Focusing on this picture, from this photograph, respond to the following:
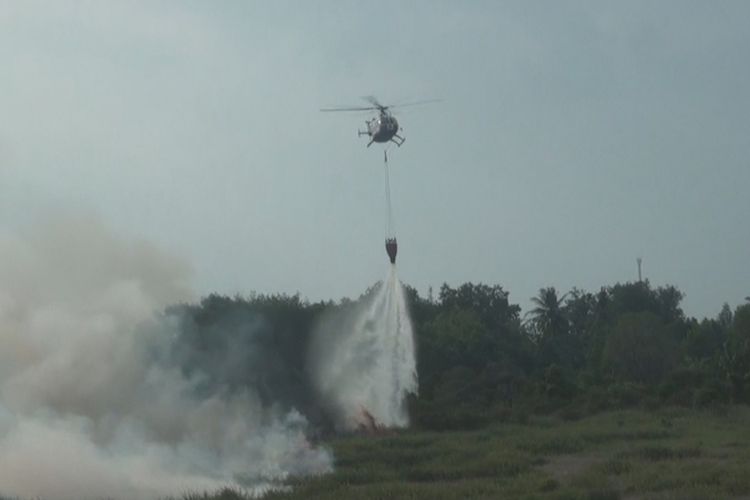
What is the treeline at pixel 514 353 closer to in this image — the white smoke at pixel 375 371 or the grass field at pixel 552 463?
the white smoke at pixel 375 371

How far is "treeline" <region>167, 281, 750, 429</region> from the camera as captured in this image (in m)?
50.9

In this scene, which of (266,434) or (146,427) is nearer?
(146,427)

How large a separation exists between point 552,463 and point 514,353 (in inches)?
1869

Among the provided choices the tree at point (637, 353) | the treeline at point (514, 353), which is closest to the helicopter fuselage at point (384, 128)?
the treeline at point (514, 353)

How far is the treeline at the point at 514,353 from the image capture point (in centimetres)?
5091

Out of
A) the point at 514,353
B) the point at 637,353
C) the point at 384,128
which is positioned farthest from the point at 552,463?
the point at 514,353

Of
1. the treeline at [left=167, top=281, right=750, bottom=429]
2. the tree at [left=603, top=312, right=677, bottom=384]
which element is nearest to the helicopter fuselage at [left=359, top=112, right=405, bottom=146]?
the treeline at [left=167, top=281, right=750, bottom=429]

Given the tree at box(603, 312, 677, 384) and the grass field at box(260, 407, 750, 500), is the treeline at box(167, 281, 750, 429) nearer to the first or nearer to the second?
the tree at box(603, 312, 677, 384)

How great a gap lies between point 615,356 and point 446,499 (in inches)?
2130

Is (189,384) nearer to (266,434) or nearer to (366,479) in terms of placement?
(266,434)

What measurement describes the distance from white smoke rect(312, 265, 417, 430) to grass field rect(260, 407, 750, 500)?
377cm

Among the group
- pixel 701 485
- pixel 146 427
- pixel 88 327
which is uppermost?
pixel 88 327

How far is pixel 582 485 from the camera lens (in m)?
29.0

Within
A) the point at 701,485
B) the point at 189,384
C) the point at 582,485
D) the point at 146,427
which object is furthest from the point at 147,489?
the point at 701,485
